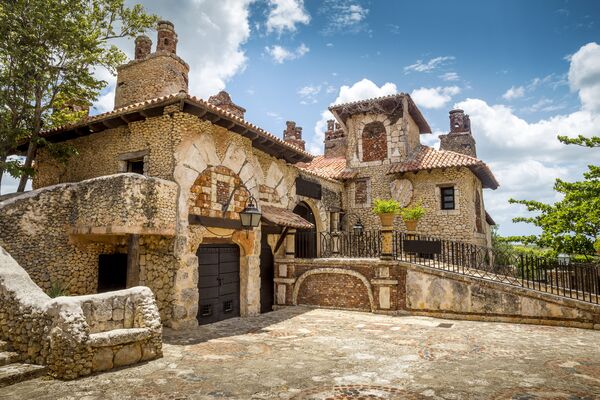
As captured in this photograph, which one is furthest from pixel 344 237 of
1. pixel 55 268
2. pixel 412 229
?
pixel 55 268

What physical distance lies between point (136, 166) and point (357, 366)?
769 centimetres

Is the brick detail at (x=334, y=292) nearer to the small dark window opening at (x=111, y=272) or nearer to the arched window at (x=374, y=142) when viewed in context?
the small dark window opening at (x=111, y=272)

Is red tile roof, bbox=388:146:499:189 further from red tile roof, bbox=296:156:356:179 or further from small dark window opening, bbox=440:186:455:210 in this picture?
red tile roof, bbox=296:156:356:179

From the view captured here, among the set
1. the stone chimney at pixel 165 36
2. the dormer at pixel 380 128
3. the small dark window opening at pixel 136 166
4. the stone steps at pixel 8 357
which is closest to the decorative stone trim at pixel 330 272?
the small dark window opening at pixel 136 166

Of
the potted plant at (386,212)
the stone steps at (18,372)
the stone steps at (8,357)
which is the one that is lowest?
the stone steps at (18,372)

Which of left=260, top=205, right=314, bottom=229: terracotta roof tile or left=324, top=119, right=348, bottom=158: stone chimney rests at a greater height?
left=324, top=119, right=348, bottom=158: stone chimney

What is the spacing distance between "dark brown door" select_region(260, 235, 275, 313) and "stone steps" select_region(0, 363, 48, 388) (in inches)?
284

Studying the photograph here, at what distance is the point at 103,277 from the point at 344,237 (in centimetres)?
797

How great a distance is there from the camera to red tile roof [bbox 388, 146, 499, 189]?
14773 mm

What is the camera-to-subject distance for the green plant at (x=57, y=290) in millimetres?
7586

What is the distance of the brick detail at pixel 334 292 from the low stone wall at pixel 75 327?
6.47m

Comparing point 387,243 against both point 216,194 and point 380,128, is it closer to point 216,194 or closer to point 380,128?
point 216,194

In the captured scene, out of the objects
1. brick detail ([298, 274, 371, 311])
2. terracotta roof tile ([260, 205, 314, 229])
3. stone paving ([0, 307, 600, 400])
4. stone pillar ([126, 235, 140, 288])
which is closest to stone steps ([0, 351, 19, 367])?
stone paving ([0, 307, 600, 400])

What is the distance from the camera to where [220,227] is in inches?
372
